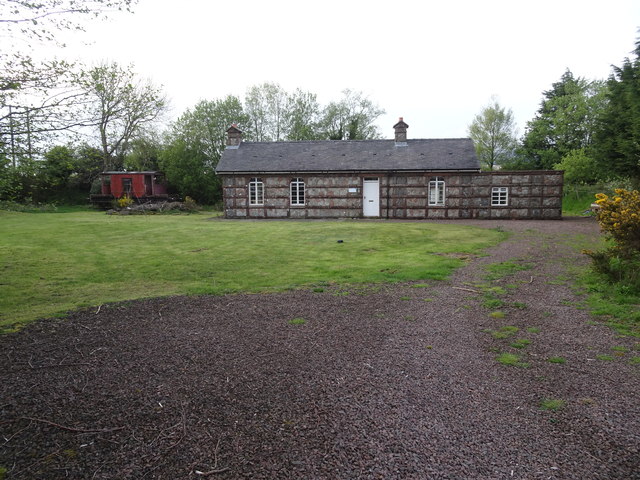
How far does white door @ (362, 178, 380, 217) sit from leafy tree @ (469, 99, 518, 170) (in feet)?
91.1

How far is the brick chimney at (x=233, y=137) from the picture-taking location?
29844mm

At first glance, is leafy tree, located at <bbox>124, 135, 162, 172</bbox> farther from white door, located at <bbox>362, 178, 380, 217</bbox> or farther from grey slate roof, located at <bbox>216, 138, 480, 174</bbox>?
white door, located at <bbox>362, 178, 380, 217</bbox>

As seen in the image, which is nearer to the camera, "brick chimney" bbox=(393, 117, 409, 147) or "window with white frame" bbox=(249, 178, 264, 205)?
"window with white frame" bbox=(249, 178, 264, 205)

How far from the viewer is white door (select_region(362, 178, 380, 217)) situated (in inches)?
1029

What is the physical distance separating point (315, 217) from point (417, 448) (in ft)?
78.0

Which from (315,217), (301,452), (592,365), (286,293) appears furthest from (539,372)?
(315,217)

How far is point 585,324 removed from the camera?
577 centimetres

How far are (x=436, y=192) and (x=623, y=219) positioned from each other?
18.4 meters

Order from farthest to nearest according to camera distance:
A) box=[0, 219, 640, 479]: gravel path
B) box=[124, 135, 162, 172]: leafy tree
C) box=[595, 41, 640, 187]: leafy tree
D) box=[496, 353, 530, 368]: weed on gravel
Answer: box=[124, 135, 162, 172]: leafy tree, box=[595, 41, 640, 187]: leafy tree, box=[496, 353, 530, 368]: weed on gravel, box=[0, 219, 640, 479]: gravel path

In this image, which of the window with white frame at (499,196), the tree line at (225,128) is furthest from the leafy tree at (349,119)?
the window with white frame at (499,196)

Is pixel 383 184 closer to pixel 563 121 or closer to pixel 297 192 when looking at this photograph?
pixel 297 192

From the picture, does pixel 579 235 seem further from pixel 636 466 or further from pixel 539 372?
pixel 636 466

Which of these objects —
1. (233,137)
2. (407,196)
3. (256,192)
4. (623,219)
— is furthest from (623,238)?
(233,137)

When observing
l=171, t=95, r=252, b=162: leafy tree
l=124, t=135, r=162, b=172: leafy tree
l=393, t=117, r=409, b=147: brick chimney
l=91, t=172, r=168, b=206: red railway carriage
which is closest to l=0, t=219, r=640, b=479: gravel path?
l=393, t=117, r=409, b=147: brick chimney
